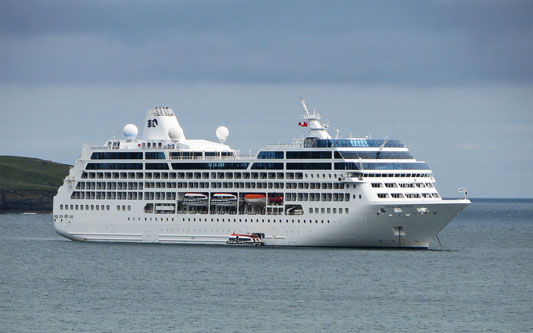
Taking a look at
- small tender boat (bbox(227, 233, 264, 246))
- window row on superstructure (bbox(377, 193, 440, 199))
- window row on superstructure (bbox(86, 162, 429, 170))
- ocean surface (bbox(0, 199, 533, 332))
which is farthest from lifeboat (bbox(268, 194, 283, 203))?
window row on superstructure (bbox(377, 193, 440, 199))

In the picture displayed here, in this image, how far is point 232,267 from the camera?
7900 cm

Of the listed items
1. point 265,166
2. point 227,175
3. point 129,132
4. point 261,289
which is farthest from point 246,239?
point 261,289

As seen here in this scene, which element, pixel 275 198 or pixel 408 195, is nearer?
pixel 408 195

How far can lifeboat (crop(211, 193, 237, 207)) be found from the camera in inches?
3656

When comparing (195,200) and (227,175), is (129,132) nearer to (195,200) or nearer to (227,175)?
(195,200)

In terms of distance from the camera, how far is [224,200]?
305ft

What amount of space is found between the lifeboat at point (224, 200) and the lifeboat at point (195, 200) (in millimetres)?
1048

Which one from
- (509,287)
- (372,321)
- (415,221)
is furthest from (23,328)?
(415,221)

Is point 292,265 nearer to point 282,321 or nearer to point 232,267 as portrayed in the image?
point 232,267

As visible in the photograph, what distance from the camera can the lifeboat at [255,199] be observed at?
3613 inches

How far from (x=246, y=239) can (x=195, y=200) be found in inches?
255

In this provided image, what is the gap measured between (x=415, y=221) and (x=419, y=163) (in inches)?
236

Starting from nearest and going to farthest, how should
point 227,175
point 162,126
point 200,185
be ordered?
point 227,175 → point 200,185 → point 162,126

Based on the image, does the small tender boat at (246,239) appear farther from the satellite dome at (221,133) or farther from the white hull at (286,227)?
the satellite dome at (221,133)
